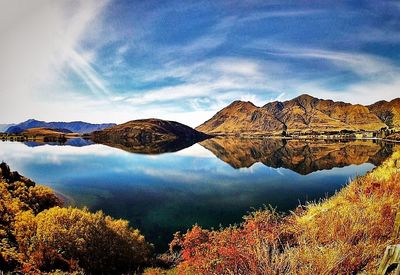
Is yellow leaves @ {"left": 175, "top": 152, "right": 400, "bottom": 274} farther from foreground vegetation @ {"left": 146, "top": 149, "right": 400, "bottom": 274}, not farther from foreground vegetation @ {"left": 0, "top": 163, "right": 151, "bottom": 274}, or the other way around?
foreground vegetation @ {"left": 0, "top": 163, "right": 151, "bottom": 274}

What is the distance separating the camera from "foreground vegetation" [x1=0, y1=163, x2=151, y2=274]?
9023mm

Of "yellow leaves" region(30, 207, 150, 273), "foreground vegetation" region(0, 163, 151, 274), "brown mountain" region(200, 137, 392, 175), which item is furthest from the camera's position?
"brown mountain" region(200, 137, 392, 175)

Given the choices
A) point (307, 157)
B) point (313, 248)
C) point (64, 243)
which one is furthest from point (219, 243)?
point (307, 157)

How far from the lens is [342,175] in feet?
132

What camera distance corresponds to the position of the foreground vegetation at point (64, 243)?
9.02 m

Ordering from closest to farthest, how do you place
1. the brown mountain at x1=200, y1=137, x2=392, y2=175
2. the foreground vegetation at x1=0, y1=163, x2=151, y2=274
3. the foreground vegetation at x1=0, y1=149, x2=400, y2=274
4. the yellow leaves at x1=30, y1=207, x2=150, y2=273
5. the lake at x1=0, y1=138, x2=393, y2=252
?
1. the foreground vegetation at x1=0, y1=149, x2=400, y2=274
2. the foreground vegetation at x1=0, y1=163, x2=151, y2=274
3. the yellow leaves at x1=30, y1=207, x2=150, y2=273
4. the lake at x1=0, y1=138, x2=393, y2=252
5. the brown mountain at x1=200, y1=137, x2=392, y2=175

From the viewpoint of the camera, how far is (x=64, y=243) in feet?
32.0

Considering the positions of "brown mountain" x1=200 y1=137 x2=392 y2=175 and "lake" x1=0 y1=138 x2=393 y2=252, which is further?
"brown mountain" x1=200 y1=137 x2=392 y2=175

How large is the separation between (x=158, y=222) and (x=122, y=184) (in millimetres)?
15806

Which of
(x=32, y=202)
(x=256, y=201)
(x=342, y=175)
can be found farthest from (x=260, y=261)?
(x=342, y=175)

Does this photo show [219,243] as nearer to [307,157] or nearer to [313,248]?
[313,248]

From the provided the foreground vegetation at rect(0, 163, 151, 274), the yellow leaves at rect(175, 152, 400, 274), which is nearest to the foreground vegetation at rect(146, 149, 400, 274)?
the yellow leaves at rect(175, 152, 400, 274)

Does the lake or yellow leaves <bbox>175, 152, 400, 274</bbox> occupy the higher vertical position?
yellow leaves <bbox>175, 152, 400, 274</bbox>

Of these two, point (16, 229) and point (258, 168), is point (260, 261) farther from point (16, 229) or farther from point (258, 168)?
point (258, 168)
